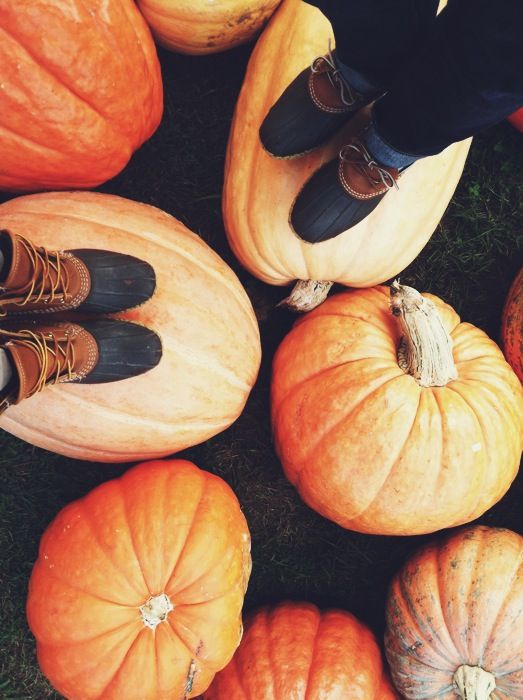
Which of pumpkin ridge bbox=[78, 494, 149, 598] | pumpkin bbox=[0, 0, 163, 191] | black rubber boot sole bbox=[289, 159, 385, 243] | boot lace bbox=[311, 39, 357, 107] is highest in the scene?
pumpkin bbox=[0, 0, 163, 191]

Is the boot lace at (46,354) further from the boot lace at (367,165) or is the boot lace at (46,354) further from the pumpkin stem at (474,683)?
the pumpkin stem at (474,683)

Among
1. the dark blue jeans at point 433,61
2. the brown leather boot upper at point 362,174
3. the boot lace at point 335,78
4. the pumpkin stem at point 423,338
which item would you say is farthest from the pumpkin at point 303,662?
the boot lace at point 335,78

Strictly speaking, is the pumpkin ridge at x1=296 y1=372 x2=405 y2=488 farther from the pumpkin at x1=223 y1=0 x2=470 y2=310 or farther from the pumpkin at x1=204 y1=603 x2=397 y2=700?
the pumpkin at x1=204 y1=603 x2=397 y2=700

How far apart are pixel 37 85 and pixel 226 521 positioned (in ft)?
4.18

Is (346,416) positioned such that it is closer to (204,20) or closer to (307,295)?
(307,295)

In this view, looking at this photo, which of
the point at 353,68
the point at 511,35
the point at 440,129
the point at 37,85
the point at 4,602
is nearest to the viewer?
the point at 511,35

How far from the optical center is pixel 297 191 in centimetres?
182

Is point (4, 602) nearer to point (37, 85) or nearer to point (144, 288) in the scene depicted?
point (144, 288)

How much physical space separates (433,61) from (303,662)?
1.64 m

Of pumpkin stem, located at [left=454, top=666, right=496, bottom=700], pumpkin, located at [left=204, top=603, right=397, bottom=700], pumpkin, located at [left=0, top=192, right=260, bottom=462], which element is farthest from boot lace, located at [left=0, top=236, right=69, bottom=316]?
pumpkin stem, located at [left=454, top=666, right=496, bottom=700]

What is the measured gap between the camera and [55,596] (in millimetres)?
1757

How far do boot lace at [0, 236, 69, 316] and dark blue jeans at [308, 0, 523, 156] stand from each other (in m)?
0.84

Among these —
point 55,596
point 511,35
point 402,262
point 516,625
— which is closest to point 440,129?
point 511,35

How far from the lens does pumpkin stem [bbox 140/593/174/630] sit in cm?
171
